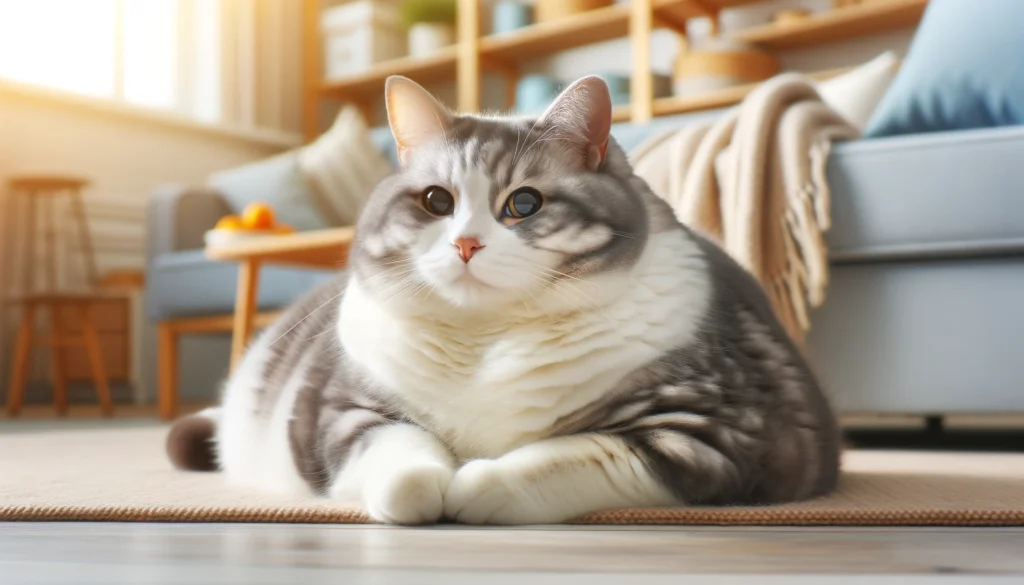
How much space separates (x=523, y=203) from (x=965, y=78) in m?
1.35

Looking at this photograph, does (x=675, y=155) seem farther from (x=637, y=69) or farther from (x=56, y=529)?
(x=637, y=69)

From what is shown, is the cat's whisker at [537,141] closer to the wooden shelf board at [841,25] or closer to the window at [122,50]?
the wooden shelf board at [841,25]

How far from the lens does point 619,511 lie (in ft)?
2.94

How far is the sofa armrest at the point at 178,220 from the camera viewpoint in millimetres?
3592

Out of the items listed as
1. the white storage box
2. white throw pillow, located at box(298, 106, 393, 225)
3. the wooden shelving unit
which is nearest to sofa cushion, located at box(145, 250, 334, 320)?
white throw pillow, located at box(298, 106, 393, 225)

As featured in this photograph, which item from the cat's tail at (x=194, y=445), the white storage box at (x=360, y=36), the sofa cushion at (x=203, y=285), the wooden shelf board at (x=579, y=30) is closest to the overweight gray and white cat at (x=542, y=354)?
the cat's tail at (x=194, y=445)

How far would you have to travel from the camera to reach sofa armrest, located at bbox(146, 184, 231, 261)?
3.59 m

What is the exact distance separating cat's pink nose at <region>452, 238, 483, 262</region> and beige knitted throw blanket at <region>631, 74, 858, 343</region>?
918mm

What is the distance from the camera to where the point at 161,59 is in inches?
191

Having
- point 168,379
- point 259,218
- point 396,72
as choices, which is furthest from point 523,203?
point 396,72

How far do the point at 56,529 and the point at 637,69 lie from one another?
3522 millimetres

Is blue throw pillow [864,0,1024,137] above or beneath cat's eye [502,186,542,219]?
above

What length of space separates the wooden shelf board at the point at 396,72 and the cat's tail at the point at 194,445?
11.1 feet

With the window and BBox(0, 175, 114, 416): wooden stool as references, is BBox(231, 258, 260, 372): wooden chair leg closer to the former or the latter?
BBox(0, 175, 114, 416): wooden stool
